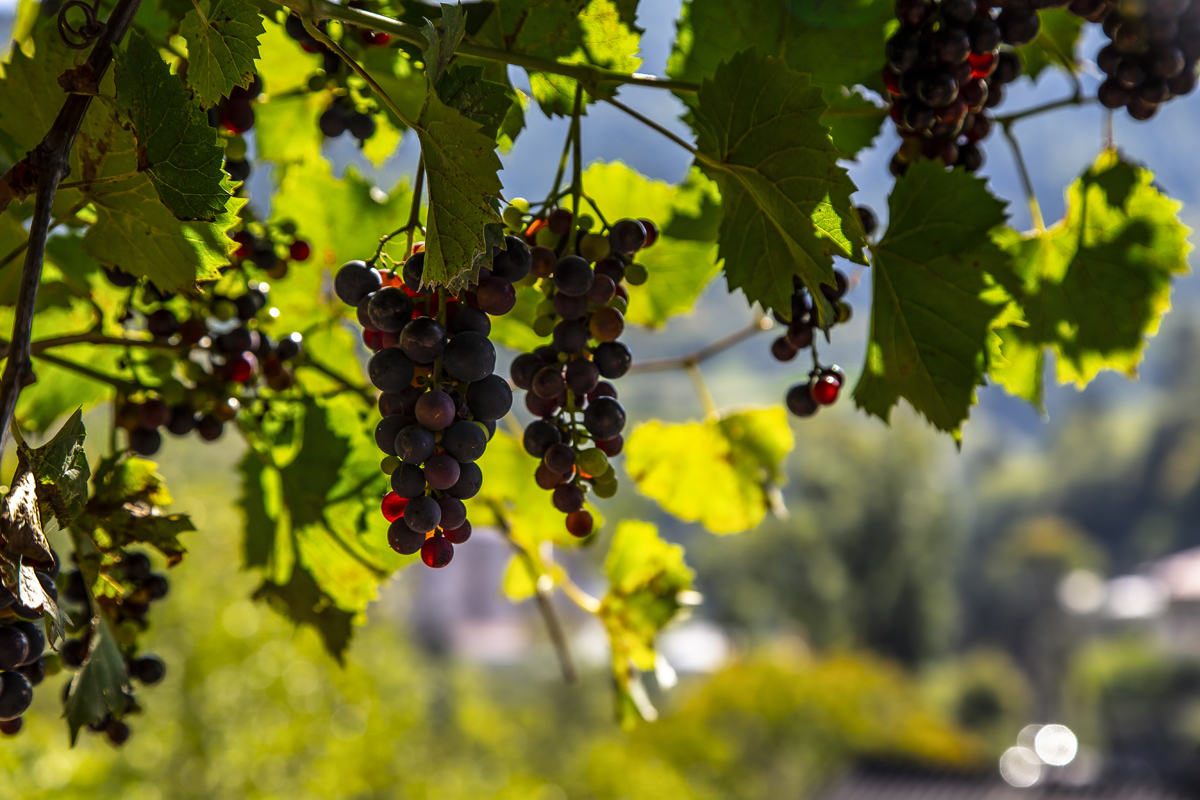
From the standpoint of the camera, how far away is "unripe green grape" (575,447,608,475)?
369mm

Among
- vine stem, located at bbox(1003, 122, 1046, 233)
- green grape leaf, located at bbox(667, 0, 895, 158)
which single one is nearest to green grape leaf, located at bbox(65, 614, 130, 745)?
green grape leaf, located at bbox(667, 0, 895, 158)

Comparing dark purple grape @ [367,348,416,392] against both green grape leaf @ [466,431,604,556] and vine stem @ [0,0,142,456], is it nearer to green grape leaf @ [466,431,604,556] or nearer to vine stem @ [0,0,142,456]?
vine stem @ [0,0,142,456]

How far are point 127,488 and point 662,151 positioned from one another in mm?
28547

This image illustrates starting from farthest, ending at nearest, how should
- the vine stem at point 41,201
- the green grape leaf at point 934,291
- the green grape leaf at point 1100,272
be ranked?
the green grape leaf at point 1100,272
the green grape leaf at point 934,291
the vine stem at point 41,201

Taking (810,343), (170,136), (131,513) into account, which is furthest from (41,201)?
(810,343)

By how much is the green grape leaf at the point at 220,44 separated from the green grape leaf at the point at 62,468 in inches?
4.4

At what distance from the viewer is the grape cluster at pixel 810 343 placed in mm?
438

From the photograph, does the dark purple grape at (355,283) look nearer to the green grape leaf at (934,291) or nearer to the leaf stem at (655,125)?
the leaf stem at (655,125)

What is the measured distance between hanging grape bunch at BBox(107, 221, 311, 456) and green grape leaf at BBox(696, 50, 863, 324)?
23cm

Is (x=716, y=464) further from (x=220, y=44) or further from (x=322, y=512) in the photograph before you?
(x=220, y=44)

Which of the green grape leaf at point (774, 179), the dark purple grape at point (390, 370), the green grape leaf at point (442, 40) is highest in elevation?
the green grape leaf at point (774, 179)

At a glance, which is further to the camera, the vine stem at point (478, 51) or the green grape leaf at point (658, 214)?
the green grape leaf at point (658, 214)

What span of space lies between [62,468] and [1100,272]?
21.1 inches

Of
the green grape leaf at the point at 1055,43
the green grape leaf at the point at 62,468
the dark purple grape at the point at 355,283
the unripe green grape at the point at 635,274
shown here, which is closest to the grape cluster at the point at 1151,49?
the green grape leaf at the point at 1055,43
